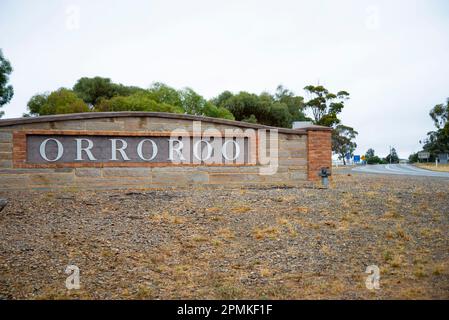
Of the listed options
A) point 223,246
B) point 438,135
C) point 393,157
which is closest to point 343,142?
point 438,135

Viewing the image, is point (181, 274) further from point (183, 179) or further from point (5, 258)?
point (183, 179)

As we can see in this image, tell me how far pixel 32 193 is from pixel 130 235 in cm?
448

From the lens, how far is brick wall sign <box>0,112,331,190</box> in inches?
425

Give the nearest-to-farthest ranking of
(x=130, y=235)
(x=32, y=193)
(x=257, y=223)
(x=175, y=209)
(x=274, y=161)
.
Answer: (x=130, y=235) → (x=257, y=223) → (x=175, y=209) → (x=32, y=193) → (x=274, y=161)

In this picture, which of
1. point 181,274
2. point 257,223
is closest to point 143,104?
point 257,223

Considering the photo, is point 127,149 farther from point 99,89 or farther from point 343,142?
point 343,142

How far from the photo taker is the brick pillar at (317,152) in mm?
13023

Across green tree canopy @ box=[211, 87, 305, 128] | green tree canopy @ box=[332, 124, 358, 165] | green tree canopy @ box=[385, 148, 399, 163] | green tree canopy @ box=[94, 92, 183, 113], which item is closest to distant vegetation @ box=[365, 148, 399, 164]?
green tree canopy @ box=[385, 148, 399, 163]

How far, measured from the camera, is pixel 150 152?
11664 mm

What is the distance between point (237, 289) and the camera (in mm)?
4988

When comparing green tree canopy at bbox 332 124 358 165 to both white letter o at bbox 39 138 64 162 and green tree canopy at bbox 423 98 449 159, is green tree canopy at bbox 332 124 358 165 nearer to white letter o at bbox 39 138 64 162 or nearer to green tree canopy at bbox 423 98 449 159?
green tree canopy at bbox 423 98 449 159

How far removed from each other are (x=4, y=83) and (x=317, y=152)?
3515cm

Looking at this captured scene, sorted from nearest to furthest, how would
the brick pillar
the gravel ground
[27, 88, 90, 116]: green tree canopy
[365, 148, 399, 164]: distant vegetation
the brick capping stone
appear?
1. the gravel ground
2. the brick capping stone
3. the brick pillar
4. [27, 88, 90, 116]: green tree canopy
5. [365, 148, 399, 164]: distant vegetation

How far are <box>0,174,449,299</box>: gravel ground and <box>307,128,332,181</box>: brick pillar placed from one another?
11.1 feet
